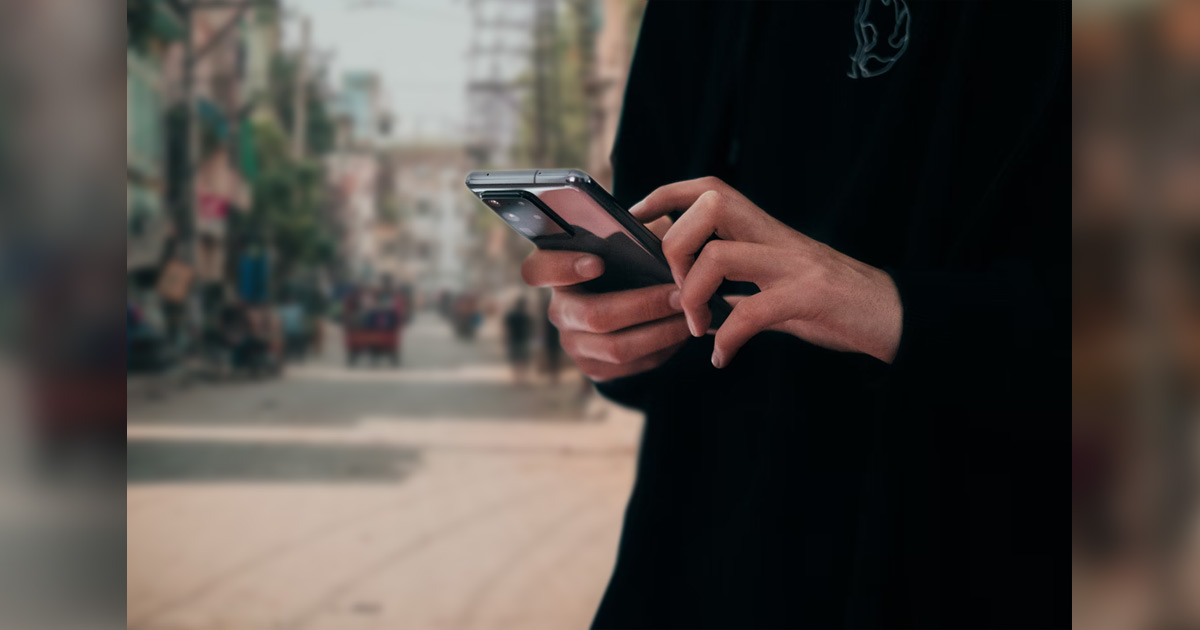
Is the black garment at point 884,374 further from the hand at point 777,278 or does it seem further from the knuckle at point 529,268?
the knuckle at point 529,268

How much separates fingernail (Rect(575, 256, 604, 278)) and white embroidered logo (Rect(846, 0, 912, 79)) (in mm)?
229

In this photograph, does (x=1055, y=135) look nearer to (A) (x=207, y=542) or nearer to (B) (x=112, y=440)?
(B) (x=112, y=440)

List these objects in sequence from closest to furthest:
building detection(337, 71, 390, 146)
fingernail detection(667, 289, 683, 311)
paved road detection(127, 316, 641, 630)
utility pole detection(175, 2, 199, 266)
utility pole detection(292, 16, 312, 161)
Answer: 1. fingernail detection(667, 289, 683, 311)
2. paved road detection(127, 316, 641, 630)
3. utility pole detection(175, 2, 199, 266)
4. utility pole detection(292, 16, 312, 161)
5. building detection(337, 71, 390, 146)

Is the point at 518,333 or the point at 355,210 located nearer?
the point at 518,333

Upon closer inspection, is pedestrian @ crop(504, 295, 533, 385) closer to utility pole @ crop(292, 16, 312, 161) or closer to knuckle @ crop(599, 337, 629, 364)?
utility pole @ crop(292, 16, 312, 161)

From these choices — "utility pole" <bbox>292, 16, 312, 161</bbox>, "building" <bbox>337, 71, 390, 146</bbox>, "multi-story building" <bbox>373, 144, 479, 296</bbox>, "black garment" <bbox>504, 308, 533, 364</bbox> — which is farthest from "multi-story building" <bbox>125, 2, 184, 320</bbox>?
"multi-story building" <bbox>373, 144, 479, 296</bbox>

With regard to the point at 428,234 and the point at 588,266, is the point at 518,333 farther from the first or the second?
the point at 428,234

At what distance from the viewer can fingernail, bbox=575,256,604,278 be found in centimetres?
62

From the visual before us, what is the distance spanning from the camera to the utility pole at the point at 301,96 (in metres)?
18.5

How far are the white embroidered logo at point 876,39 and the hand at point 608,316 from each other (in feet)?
0.58

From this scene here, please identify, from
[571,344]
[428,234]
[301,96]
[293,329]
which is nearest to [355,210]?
[428,234]

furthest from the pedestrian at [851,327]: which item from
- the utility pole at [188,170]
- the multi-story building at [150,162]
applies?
the utility pole at [188,170]

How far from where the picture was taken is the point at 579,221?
0.58 meters

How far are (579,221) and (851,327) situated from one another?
0.57 feet
